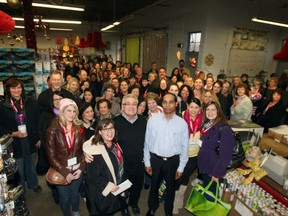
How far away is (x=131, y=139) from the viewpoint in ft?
8.27

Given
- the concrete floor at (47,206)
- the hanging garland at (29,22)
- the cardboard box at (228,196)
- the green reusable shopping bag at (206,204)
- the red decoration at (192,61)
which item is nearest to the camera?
the green reusable shopping bag at (206,204)

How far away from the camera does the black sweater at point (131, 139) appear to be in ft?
8.18

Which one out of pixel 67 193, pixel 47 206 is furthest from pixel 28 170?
pixel 67 193

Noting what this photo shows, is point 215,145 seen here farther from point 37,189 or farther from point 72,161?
point 37,189

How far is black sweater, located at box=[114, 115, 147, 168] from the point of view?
249 centimetres

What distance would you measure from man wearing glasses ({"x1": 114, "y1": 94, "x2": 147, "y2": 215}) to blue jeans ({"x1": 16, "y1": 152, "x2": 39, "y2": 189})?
1585 mm

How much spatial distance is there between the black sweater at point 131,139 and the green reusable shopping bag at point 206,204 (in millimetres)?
895

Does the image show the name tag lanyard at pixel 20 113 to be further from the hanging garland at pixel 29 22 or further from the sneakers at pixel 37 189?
the hanging garland at pixel 29 22

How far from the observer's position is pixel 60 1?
4984 millimetres

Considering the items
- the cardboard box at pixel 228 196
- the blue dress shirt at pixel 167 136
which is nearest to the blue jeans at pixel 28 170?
the blue dress shirt at pixel 167 136

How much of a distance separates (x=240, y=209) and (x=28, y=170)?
316 centimetres

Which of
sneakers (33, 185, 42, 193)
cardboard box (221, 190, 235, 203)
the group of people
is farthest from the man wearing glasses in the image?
sneakers (33, 185, 42, 193)

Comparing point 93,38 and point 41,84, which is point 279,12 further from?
point 41,84

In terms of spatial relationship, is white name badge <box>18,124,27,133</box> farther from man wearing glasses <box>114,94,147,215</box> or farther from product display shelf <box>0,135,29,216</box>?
man wearing glasses <box>114,94,147,215</box>
